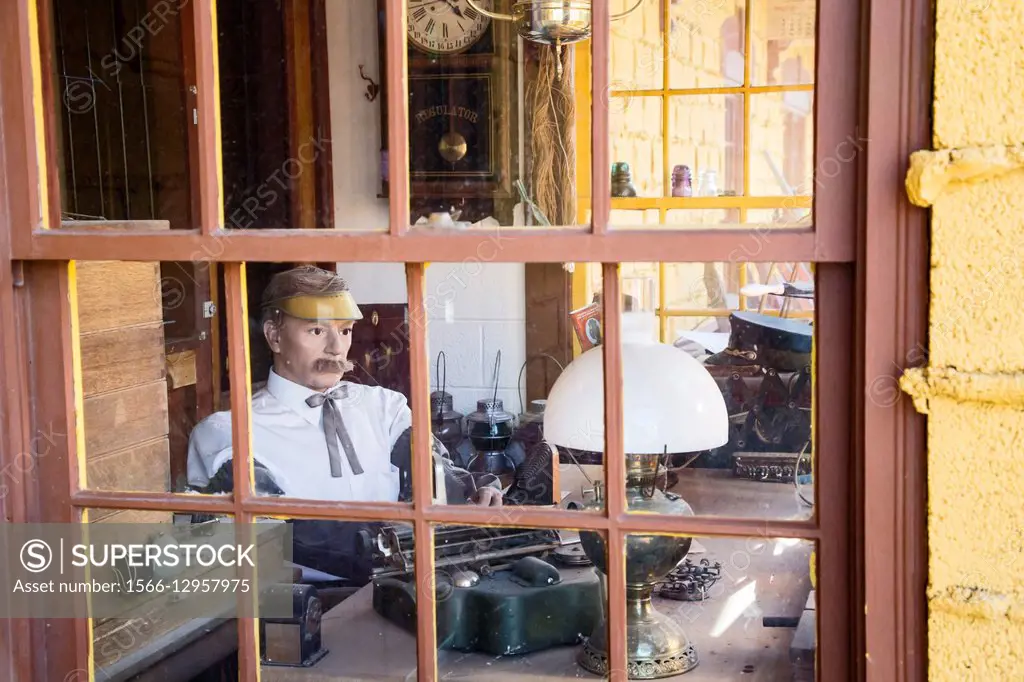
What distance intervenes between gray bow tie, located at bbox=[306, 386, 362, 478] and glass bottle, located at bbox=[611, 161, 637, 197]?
6.26 feet

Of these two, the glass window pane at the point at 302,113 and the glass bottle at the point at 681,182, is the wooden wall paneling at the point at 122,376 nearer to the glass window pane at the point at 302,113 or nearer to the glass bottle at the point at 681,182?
the glass window pane at the point at 302,113

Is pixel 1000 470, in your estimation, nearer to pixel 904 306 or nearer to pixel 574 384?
pixel 904 306

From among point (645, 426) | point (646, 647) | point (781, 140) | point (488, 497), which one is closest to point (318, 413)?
point (488, 497)

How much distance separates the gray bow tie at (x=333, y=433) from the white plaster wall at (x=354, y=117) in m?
1.83

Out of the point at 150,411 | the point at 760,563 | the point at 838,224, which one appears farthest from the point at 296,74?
the point at 838,224

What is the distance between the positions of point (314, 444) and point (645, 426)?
1.59m

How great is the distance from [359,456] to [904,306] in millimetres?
2252

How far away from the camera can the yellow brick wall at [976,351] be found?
1.03 metres

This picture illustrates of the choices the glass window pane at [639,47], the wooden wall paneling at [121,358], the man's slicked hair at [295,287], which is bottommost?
the wooden wall paneling at [121,358]

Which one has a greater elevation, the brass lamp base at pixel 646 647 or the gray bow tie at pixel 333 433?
the gray bow tie at pixel 333 433

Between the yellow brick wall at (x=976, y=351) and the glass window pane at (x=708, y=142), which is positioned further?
the glass window pane at (x=708, y=142)

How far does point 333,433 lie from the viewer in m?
3.09

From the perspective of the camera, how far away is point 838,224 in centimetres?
114

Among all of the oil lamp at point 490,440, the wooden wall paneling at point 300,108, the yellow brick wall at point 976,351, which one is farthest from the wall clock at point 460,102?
the yellow brick wall at point 976,351
